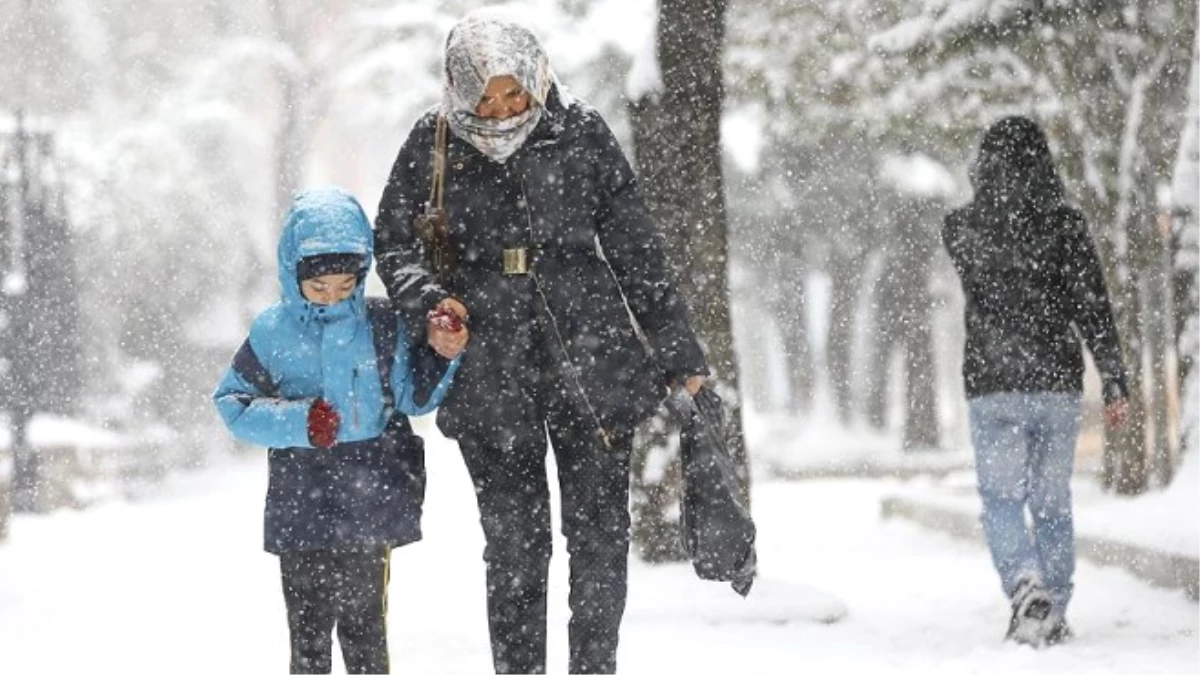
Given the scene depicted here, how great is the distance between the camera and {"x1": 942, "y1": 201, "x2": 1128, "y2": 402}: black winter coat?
6777 mm

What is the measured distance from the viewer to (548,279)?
4.72 meters

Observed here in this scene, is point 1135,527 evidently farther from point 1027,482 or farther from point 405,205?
point 405,205

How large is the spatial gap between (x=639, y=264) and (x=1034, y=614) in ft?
8.77

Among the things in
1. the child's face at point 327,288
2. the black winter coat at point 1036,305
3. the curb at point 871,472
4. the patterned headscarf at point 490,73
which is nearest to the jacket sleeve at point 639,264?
the patterned headscarf at point 490,73

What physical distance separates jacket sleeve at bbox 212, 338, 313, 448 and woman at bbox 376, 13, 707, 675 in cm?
40

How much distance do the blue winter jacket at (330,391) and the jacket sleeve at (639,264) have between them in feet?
1.75

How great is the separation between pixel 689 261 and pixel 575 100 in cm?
385

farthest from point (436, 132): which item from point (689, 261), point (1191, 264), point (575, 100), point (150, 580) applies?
point (1191, 264)

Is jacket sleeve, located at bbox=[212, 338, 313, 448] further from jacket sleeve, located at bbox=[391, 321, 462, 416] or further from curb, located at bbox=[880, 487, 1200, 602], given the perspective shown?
curb, located at bbox=[880, 487, 1200, 602]

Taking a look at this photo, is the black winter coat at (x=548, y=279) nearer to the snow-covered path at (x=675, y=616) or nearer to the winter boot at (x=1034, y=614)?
the snow-covered path at (x=675, y=616)

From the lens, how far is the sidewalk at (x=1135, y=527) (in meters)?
8.45

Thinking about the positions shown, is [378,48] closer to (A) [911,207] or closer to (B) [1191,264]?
(A) [911,207]

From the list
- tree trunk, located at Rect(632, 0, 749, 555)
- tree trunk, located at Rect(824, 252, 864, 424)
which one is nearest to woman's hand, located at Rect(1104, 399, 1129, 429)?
tree trunk, located at Rect(632, 0, 749, 555)

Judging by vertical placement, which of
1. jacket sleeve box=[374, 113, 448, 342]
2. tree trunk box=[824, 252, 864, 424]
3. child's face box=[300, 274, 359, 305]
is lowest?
child's face box=[300, 274, 359, 305]
